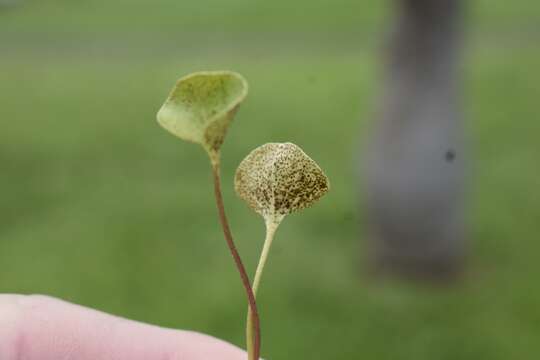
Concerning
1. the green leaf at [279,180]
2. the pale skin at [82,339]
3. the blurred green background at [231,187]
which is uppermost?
the green leaf at [279,180]

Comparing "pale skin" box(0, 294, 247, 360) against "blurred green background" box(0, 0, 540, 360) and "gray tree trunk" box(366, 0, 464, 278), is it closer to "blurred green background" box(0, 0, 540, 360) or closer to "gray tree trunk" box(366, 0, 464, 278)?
"blurred green background" box(0, 0, 540, 360)

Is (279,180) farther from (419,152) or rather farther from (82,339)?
(419,152)

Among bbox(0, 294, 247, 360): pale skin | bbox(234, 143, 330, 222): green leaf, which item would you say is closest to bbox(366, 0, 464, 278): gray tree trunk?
bbox(0, 294, 247, 360): pale skin

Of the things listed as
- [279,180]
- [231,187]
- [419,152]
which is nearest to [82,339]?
[279,180]

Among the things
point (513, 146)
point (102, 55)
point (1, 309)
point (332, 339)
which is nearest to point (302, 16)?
point (102, 55)

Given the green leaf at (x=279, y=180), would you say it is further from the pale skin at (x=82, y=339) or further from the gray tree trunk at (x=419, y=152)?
the gray tree trunk at (x=419, y=152)

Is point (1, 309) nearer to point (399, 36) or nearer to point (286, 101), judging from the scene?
point (399, 36)

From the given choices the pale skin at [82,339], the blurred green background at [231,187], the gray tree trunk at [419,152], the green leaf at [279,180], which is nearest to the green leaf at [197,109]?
the green leaf at [279,180]
